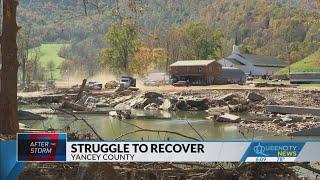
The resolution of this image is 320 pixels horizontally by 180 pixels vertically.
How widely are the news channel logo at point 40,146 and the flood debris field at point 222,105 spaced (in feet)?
87.7

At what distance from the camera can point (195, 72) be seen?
298 ft

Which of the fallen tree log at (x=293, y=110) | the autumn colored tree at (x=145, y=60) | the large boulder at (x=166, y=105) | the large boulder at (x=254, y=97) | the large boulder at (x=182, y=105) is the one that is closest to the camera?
the fallen tree log at (x=293, y=110)

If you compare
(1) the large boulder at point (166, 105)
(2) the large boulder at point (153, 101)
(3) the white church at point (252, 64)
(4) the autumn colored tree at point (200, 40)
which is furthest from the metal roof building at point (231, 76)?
(1) the large boulder at point (166, 105)

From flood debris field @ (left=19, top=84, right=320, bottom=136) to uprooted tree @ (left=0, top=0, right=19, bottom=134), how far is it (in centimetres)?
2281

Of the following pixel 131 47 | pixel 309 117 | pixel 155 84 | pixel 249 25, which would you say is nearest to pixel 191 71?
pixel 155 84

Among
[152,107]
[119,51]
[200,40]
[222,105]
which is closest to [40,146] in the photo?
[222,105]

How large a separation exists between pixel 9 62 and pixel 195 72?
78.3 meters

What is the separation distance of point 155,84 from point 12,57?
78.5 metres

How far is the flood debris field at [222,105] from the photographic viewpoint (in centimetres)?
3941

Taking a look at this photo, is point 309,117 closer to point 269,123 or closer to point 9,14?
point 269,123

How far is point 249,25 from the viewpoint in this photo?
19850 cm

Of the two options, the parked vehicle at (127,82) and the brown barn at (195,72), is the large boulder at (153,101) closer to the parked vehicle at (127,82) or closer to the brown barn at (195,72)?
the parked vehicle at (127,82)

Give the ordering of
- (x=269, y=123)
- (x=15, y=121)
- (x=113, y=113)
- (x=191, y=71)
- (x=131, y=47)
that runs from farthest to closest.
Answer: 1. (x=131, y=47)
2. (x=191, y=71)
3. (x=113, y=113)
4. (x=269, y=123)
5. (x=15, y=121)

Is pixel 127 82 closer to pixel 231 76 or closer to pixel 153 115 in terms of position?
pixel 231 76
